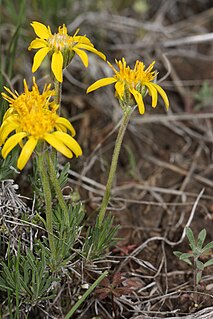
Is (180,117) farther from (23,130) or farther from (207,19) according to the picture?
(23,130)

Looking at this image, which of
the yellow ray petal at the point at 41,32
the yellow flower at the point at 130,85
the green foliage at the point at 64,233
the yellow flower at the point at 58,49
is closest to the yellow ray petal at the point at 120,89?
the yellow flower at the point at 130,85

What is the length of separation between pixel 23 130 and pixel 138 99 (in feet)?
1.39

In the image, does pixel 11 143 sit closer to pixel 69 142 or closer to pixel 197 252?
pixel 69 142

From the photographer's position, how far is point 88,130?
11.1ft

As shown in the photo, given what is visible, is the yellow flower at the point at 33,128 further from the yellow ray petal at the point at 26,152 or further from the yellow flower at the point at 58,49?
the yellow flower at the point at 58,49

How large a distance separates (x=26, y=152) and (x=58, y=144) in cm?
11

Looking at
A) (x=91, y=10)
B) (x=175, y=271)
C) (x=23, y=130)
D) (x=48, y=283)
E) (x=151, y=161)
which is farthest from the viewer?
(x=91, y=10)

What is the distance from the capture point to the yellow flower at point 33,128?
5.97ft

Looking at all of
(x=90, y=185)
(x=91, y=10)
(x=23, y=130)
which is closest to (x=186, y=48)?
(x=91, y=10)

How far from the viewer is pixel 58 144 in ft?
5.97

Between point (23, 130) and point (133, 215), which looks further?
point (133, 215)

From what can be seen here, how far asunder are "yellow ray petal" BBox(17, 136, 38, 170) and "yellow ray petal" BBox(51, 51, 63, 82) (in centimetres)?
26

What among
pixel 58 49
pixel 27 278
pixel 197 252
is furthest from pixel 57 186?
pixel 197 252

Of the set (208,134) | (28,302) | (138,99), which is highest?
(138,99)
